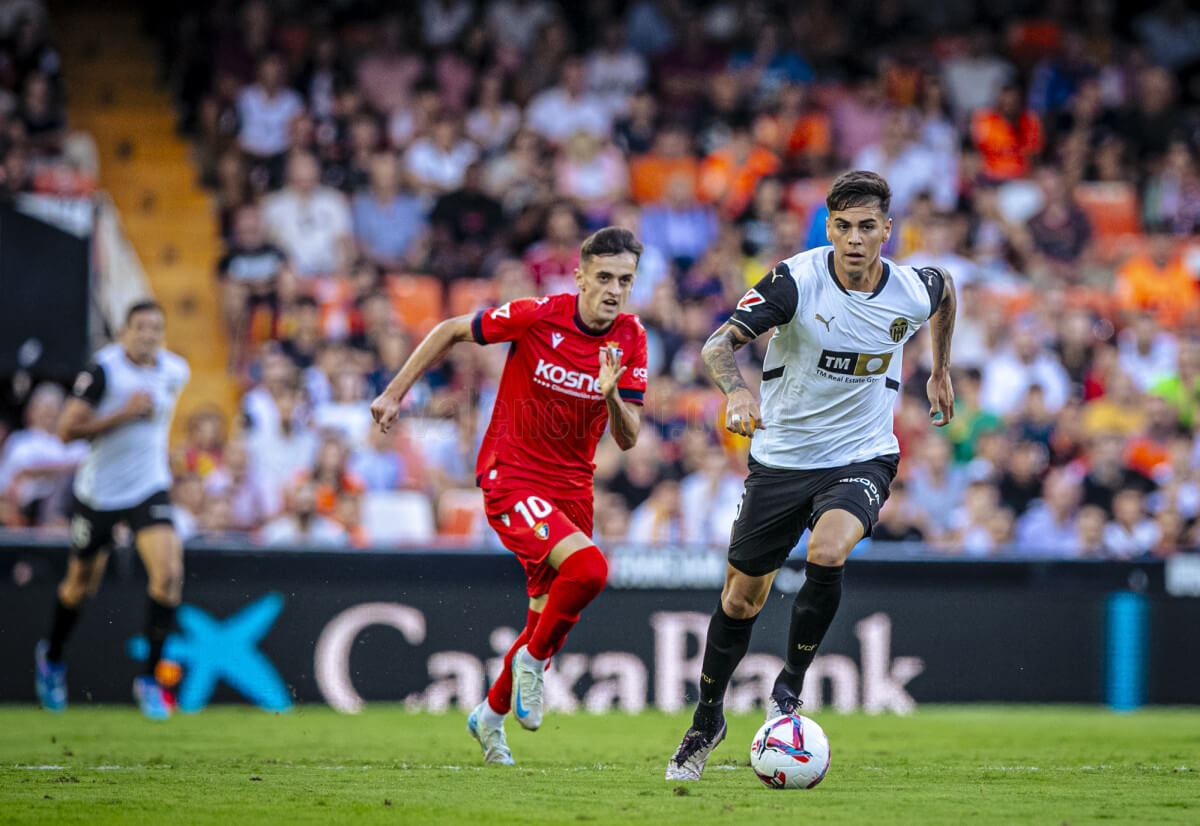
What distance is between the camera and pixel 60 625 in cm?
1175

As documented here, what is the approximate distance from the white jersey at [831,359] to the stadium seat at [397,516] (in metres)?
6.82

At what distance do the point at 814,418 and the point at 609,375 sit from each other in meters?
1.01

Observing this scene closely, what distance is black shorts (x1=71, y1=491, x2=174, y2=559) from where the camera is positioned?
11.6 metres

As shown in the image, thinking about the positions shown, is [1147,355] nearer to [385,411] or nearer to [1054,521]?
[1054,521]

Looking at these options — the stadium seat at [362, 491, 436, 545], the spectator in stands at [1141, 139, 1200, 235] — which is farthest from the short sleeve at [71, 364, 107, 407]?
the spectator in stands at [1141, 139, 1200, 235]

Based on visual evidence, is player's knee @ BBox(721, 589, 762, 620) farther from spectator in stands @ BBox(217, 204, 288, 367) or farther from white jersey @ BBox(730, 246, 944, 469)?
spectator in stands @ BBox(217, 204, 288, 367)

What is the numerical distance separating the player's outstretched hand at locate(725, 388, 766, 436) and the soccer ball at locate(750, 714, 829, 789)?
1.41 meters

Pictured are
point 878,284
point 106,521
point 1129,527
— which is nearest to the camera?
point 878,284

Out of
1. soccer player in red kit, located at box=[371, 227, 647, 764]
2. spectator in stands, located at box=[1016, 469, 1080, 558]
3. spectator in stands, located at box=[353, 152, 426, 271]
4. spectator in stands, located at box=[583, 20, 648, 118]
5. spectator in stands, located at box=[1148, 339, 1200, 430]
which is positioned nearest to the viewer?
soccer player in red kit, located at box=[371, 227, 647, 764]

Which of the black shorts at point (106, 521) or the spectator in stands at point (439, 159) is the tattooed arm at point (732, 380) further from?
the spectator in stands at point (439, 159)

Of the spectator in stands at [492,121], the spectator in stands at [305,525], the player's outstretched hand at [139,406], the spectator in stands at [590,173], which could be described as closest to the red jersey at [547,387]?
the player's outstretched hand at [139,406]

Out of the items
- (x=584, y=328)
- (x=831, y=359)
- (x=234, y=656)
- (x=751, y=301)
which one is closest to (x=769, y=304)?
(x=751, y=301)

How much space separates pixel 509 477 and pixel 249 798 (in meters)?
2.27

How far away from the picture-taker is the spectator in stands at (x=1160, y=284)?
17203mm
